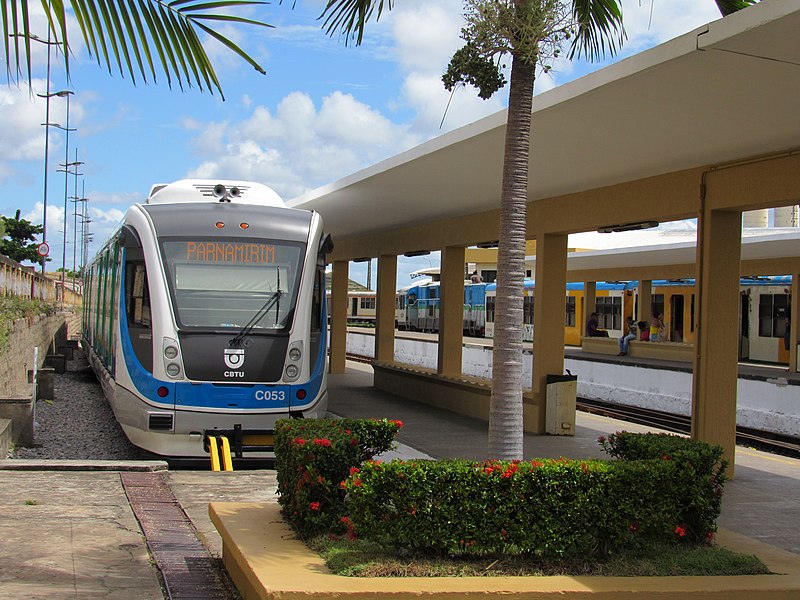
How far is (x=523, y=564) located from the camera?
503 cm

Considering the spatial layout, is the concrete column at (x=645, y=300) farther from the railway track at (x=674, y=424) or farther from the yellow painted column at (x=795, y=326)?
the railway track at (x=674, y=424)

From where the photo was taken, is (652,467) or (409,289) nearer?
(652,467)

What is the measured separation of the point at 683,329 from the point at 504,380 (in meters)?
31.2

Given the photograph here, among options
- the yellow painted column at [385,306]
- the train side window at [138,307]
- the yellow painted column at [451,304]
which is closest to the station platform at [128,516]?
the train side window at [138,307]

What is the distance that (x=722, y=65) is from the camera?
698cm

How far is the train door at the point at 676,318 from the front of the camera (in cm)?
3531

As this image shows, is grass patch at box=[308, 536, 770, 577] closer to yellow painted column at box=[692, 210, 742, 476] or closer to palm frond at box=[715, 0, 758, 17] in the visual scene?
palm frond at box=[715, 0, 758, 17]

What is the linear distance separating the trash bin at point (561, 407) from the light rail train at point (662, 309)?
7.83 meters

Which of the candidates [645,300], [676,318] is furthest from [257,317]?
[676,318]

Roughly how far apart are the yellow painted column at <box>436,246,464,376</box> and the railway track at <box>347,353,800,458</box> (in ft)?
11.0

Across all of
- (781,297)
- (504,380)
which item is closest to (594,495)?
(504,380)

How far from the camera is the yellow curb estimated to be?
4.49 m

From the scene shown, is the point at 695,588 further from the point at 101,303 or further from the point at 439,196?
the point at 101,303

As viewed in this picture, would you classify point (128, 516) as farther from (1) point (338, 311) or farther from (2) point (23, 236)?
(2) point (23, 236)
